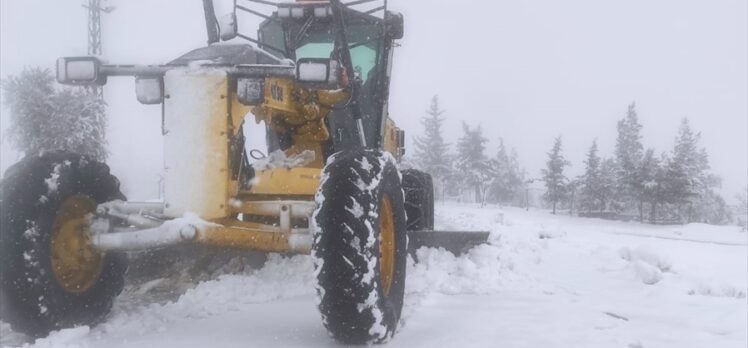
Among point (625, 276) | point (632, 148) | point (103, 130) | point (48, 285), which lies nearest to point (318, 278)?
point (48, 285)

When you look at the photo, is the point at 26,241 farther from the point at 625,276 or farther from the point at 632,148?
the point at 632,148

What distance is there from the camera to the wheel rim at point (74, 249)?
12.6 feet

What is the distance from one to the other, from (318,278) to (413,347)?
0.72 meters

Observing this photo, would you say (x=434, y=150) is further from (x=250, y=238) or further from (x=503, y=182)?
(x=250, y=238)

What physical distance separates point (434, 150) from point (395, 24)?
61910 millimetres

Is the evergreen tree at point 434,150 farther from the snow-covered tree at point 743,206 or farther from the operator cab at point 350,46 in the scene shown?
the operator cab at point 350,46

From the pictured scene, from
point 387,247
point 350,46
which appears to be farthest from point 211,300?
point 350,46

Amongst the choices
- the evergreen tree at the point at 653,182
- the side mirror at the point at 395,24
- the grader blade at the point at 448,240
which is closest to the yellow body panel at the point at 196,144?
the side mirror at the point at 395,24

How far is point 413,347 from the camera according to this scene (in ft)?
11.7

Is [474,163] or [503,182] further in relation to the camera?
[503,182]

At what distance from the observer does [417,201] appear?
7.25m

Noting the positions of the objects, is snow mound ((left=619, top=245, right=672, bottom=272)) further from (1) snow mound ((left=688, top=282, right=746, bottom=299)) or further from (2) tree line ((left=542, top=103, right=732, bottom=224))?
(2) tree line ((left=542, top=103, right=732, bottom=224))

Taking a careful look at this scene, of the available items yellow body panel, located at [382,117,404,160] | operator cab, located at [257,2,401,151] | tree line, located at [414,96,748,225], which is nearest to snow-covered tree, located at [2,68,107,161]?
yellow body panel, located at [382,117,404,160]

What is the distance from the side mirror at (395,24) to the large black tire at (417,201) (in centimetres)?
180
